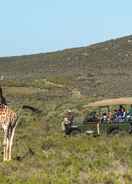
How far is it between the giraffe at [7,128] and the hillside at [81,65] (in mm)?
60094

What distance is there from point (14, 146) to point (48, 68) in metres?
86.6

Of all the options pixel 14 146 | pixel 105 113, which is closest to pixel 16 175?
pixel 14 146

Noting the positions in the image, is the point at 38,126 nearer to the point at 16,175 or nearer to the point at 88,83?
the point at 16,175

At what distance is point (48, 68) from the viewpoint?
355 ft

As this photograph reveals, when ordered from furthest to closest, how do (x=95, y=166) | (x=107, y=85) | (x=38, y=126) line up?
(x=107, y=85) < (x=38, y=126) < (x=95, y=166)

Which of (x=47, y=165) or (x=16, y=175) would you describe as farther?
(x=47, y=165)

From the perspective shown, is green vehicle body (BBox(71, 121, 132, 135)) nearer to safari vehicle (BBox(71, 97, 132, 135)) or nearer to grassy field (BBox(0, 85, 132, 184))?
safari vehicle (BBox(71, 97, 132, 135))

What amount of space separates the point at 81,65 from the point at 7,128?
3651 inches

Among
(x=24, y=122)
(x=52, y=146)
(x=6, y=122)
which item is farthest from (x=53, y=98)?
(x=6, y=122)

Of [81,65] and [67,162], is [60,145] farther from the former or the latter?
[81,65]

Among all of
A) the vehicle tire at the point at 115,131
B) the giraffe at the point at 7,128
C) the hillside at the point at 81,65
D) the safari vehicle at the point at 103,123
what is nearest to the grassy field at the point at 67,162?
the giraffe at the point at 7,128

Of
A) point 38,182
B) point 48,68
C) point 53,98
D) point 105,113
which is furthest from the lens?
point 48,68

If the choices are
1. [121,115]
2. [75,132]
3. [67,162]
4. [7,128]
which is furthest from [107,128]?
[67,162]

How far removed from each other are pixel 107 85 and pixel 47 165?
59.7 m
